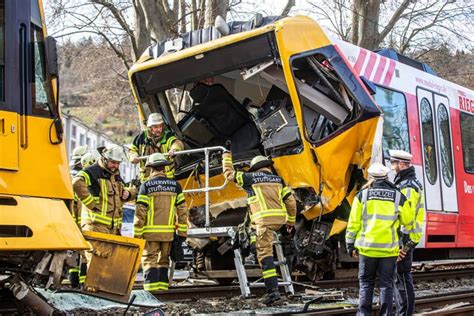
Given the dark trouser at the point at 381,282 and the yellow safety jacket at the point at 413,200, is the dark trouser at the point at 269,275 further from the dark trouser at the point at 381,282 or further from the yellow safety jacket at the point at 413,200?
the yellow safety jacket at the point at 413,200

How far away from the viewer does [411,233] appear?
286 inches

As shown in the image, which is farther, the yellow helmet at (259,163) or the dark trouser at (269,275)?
the yellow helmet at (259,163)

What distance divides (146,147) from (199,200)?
3.45 ft

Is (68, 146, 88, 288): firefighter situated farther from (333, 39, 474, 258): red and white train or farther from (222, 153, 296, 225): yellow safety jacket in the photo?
(333, 39, 474, 258): red and white train

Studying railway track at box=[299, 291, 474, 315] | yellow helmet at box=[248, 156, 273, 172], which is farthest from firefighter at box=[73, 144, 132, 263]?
railway track at box=[299, 291, 474, 315]

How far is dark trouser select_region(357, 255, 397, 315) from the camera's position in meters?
7.04

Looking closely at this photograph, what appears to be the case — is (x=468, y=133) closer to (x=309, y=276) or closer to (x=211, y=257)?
(x=309, y=276)

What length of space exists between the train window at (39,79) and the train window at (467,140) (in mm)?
8282

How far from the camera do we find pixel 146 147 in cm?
927

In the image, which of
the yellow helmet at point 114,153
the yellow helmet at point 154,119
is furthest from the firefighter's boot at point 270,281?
the yellow helmet at point 154,119

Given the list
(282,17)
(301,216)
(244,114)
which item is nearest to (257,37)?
(282,17)

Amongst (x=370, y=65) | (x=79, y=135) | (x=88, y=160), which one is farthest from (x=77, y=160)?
(x=79, y=135)

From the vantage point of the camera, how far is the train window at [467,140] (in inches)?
470

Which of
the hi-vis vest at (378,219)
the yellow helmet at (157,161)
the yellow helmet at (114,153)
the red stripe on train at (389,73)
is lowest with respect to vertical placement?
the hi-vis vest at (378,219)
